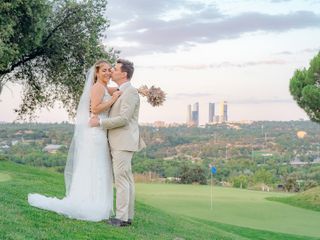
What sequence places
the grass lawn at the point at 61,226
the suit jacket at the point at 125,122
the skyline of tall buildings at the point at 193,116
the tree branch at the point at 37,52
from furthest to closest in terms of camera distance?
the skyline of tall buildings at the point at 193,116, the tree branch at the point at 37,52, the suit jacket at the point at 125,122, the grass lawn at the point at 61,226

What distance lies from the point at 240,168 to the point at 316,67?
22.9 meters

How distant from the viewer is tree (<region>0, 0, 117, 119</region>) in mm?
22188

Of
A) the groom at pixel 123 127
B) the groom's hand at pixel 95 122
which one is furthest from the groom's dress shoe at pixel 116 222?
the groom's hand at pixel 95 122

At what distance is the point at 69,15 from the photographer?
24.6 meters

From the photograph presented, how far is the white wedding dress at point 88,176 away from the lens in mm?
8453

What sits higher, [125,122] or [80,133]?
[125,122]

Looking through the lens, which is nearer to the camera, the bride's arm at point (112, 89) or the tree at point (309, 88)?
the bride's arm at point (112, 89)

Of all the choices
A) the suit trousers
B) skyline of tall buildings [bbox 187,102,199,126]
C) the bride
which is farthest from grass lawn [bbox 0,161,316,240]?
skyline of tall buildings [bbox 187,102,199,126]

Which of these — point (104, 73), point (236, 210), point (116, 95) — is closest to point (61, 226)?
point (116, 95)

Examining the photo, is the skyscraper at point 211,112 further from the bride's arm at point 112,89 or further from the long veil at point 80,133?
the bride's arm at point 112,89

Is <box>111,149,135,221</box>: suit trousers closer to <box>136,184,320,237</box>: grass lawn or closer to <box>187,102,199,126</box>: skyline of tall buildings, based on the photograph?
<box>136,184,320,237</box>: grass lawn

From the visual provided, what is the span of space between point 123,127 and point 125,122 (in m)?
0.14

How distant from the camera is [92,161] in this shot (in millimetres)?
8461

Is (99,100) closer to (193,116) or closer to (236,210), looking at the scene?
(236,210)
